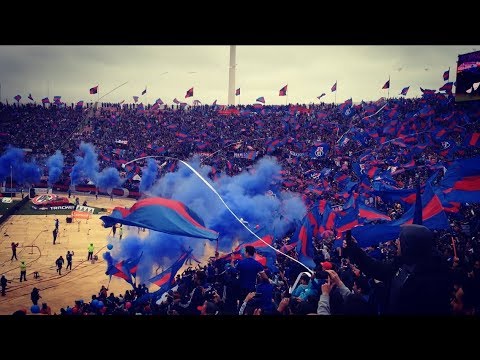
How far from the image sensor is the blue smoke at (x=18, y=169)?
2130 cm

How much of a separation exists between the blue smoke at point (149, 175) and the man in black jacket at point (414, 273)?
18.9 m

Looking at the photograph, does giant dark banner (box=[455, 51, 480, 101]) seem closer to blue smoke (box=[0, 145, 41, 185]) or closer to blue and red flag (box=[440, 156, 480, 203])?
blue and red flag (box=[440, 156, 480, 203])

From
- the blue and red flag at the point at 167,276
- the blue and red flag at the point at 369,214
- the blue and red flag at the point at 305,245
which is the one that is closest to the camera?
the blue and red flag at the point at 167,276

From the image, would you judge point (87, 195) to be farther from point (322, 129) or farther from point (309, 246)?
point (309, 246)

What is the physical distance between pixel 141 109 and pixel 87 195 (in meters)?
13.7

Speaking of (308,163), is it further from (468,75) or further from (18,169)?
(18,169)

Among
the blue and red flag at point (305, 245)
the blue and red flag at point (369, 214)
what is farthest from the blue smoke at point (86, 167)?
the blue and red flag at point (305, 245)

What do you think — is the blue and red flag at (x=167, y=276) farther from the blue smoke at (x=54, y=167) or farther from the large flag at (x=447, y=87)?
the large flag at (x=447, y=87)

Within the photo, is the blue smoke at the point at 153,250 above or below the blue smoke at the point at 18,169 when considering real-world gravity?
below

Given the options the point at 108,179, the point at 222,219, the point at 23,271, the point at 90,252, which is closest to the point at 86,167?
the point at 108,179

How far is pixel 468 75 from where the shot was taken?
60.7 feet

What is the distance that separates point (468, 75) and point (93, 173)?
21.6 m

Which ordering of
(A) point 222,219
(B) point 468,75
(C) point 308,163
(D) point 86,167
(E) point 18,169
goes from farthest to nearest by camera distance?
(D) point 86,167, (C) point 308,163, (E) point 18,169, (B) point 468,75, (A) point 222,219

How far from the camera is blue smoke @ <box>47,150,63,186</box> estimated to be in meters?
24.1
